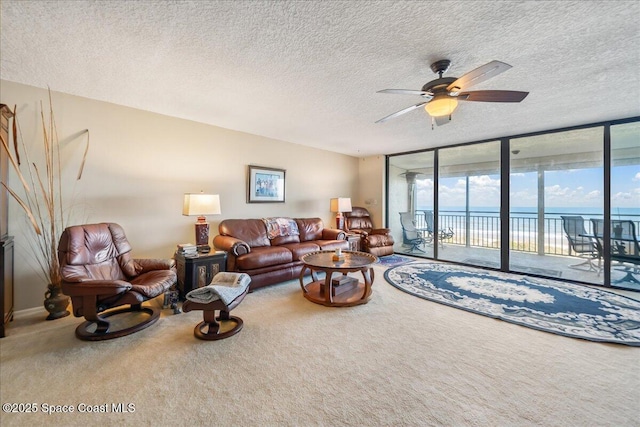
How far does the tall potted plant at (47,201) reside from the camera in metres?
2.60

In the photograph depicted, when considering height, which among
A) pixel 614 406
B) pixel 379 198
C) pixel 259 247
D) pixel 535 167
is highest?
pixel 535 167

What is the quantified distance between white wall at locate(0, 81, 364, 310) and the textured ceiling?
0.85 feet

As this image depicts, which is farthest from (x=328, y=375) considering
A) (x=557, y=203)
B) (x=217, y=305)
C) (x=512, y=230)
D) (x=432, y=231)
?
(x=557, y=203)

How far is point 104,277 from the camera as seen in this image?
8.18ft

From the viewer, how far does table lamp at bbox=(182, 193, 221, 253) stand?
3.30 meters

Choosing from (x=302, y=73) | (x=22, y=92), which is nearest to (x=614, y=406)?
(x=302, y=73)

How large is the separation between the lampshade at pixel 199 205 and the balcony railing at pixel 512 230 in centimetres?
453

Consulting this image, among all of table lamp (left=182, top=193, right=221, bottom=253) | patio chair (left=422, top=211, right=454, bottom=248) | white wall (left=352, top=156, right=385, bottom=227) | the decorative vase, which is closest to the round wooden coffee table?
table lamp (left=182, top=193, right=221, bottom=253)

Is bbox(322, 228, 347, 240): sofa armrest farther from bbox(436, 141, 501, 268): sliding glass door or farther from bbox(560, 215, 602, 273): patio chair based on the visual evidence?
bbox(560, 215, 602, 273): patio chair

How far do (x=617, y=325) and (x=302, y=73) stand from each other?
3.87 m

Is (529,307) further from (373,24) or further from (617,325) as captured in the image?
(373,24)

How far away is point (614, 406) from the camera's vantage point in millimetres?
1480

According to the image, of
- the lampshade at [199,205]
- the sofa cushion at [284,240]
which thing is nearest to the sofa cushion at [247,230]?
the sofa cushion at [284,240]

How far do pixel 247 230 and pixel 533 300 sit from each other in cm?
399
